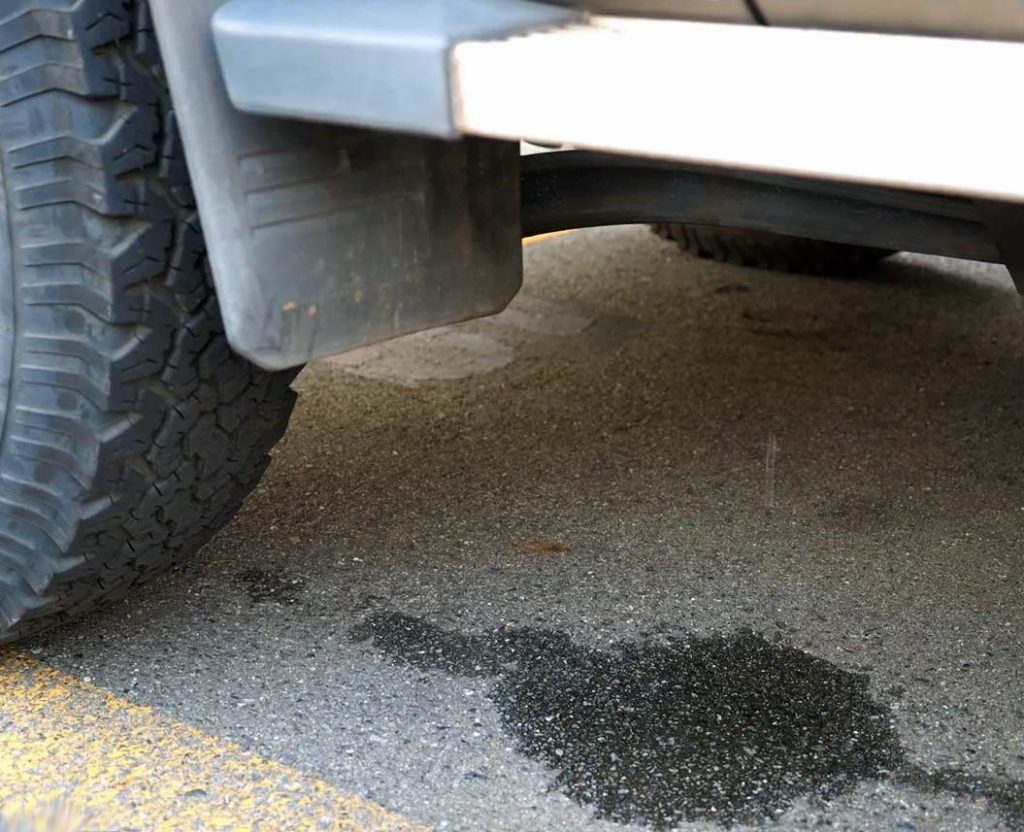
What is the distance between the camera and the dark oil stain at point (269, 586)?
2242 millimetres

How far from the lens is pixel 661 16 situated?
141 cm

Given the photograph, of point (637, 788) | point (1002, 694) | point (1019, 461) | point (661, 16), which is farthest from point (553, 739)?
point (1019, 461)

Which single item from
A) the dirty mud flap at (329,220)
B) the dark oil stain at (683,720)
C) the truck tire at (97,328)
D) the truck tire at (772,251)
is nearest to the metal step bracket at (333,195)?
the dirty mud flap at (329,220)

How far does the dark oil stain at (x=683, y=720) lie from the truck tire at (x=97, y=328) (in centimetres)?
46

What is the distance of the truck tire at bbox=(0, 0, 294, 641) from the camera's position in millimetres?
1605

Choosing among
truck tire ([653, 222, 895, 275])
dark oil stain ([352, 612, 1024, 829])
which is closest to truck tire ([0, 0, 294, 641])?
dark oil stain ([352, 612, 1024, 829])

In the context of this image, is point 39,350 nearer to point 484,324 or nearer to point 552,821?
point 552,821

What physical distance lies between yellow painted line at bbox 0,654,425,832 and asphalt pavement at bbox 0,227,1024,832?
0.01 meters

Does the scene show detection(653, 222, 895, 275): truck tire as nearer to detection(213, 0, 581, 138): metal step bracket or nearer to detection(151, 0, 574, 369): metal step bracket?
detection(151, 0, 574, 369): metal step bracket

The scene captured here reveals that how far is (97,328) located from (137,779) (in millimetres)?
619

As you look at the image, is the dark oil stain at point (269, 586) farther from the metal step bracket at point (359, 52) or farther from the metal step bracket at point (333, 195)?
the metal step bracket at point (359, 52)

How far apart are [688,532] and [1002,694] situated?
0.69 metres

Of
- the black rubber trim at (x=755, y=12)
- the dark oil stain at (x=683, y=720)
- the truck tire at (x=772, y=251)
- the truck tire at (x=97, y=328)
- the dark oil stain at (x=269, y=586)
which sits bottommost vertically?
the truck tire at (x=772, y=251)

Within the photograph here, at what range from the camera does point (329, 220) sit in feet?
5.42
